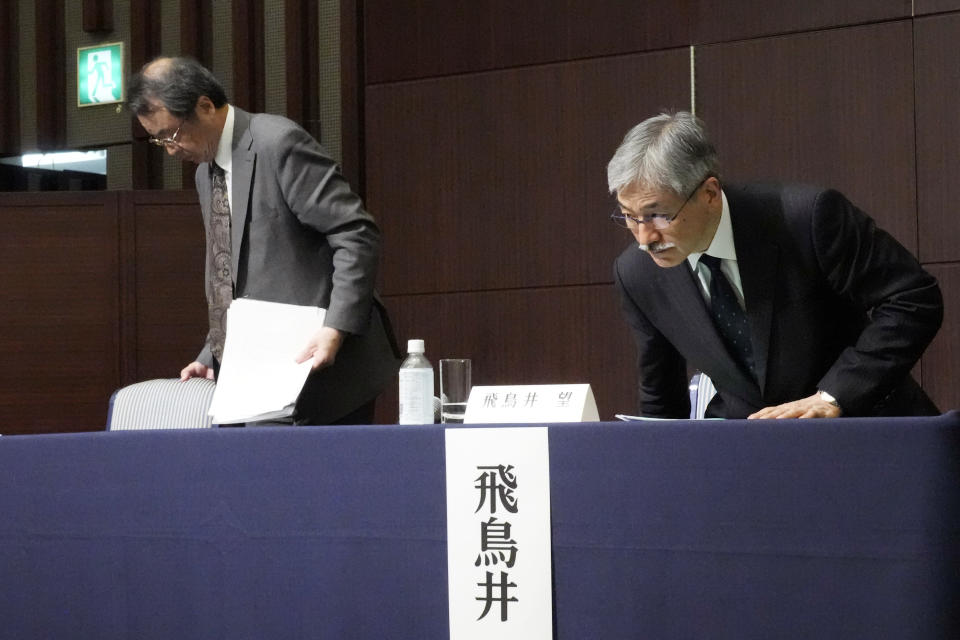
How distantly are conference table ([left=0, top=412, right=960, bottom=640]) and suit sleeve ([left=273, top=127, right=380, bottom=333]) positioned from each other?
0.63 meters

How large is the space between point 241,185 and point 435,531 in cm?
111

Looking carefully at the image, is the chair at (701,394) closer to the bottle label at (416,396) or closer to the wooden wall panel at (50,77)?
the bottle label at (416,396)

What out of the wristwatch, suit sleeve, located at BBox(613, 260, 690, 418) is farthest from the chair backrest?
the wristwatch

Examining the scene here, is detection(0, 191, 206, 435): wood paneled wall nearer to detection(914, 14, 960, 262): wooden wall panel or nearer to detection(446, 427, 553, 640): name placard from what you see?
detection(914, 14, 960, 262): wooden wall panel

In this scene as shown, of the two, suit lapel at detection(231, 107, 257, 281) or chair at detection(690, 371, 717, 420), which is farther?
chair at detection(690, 371, 717, 420)

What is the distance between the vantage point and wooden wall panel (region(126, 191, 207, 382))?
4289mm

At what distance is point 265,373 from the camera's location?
2070 mm

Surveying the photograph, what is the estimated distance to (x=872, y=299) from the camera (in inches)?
74.0

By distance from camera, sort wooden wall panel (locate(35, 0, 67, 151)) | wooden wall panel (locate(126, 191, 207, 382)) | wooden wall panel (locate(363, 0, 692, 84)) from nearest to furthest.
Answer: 1. wooden wall panel (locate(363, 0, 692, 84))
2. wooden wall panel (locate(126, 191, 207, 382))
3. wooden wall panel (locate(35, 0, 67, 151))

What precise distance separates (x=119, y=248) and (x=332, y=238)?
2155 millimetres

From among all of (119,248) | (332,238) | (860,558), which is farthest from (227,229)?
(119,248)

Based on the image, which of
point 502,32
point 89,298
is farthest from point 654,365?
point 89,298

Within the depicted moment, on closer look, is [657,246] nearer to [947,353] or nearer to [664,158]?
[664,158]

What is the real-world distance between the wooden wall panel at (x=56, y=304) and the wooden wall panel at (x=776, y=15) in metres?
2.20
